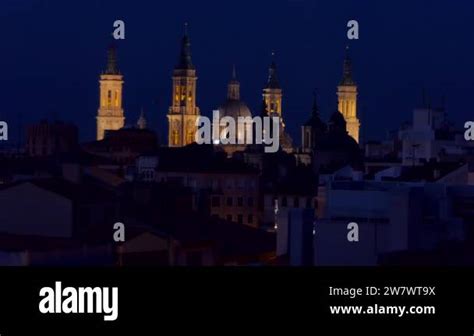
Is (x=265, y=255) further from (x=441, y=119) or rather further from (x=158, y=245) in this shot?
(x=441, y=119)

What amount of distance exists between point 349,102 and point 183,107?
8234 mm

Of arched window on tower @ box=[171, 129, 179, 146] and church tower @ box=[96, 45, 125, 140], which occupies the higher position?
church tower @ box=[96, 45, 125, 140]

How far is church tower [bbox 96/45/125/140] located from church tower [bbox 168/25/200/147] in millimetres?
1668

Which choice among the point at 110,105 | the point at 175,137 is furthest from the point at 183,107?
the point at 110,105

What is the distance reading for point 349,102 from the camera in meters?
50.8

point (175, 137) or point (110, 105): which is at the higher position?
point (110, 105)

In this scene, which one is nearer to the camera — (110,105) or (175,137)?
(110,105)

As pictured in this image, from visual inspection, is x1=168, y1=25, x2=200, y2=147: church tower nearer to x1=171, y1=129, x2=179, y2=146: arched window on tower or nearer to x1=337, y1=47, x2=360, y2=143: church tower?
x1=171, y1=129, x2=179, y2=146: arched window on tower

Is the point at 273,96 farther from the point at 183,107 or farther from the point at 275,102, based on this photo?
the point at 183,107

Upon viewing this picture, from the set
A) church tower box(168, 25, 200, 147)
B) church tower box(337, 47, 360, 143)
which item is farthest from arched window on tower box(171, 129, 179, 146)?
church tower box(337, 47, 360, 143)

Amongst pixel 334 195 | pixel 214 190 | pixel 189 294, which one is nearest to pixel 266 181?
pixel 214 190

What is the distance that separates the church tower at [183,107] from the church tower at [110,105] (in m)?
1.67

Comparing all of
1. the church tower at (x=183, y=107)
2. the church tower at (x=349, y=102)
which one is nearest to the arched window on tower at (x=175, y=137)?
the church tower at (x=183, y=107)

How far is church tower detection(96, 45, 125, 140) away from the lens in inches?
1860
